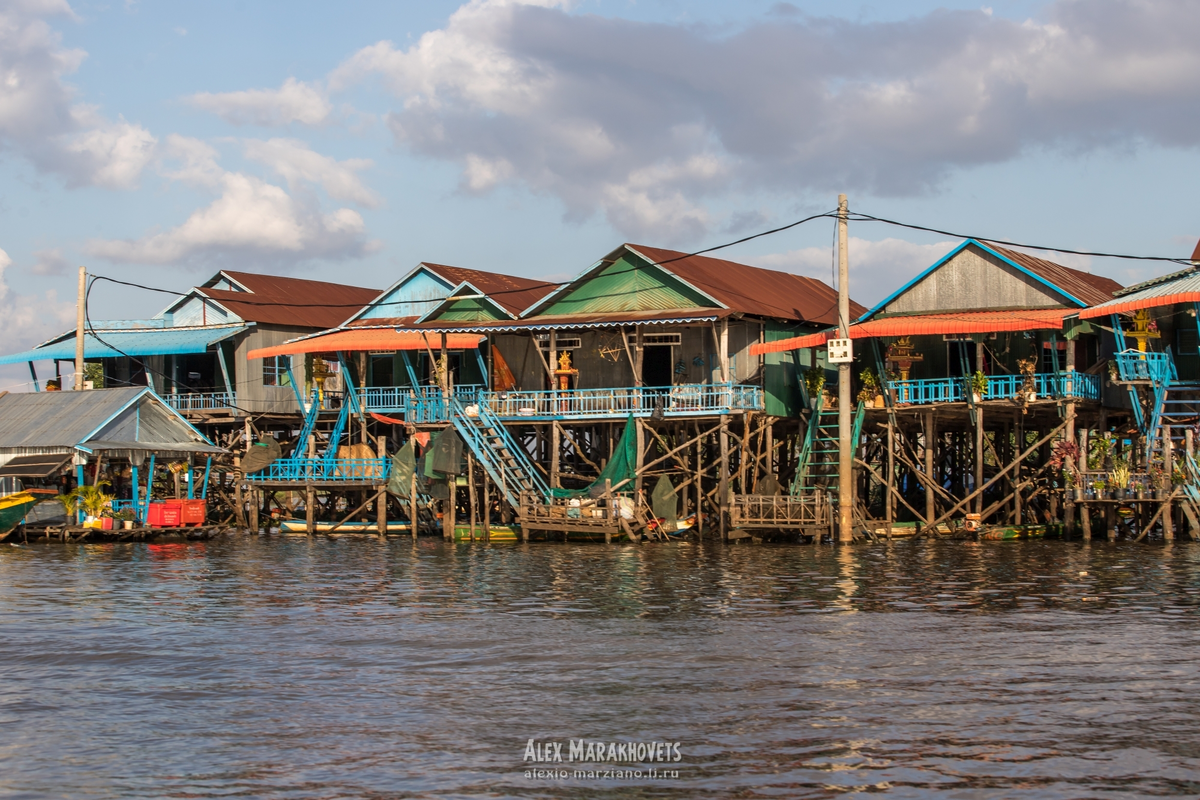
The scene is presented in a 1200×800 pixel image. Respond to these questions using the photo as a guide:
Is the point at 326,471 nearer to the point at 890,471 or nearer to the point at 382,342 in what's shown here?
the point at 382,342

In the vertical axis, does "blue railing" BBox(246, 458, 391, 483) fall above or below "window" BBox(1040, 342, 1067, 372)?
below

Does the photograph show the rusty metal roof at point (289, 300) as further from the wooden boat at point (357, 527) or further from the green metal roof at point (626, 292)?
the green metal roof at point (626, 292)

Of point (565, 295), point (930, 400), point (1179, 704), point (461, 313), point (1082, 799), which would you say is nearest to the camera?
point (1082, 799)

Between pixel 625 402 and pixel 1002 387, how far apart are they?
9.67 metres

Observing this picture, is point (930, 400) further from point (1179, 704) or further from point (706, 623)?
point (1179, 704)

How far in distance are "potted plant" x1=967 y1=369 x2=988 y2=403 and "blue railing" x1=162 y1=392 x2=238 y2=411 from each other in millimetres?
24314

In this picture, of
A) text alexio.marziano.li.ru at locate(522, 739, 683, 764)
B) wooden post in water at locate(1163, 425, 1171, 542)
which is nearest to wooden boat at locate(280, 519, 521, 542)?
wooden post in water at locate(1163, 425, 1171, 542)

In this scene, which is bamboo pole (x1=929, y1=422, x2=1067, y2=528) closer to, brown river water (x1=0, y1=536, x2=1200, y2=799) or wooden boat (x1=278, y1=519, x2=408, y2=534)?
brown river water (x1=0, y1=536, x2=1200, y2=799)

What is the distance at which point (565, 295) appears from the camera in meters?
38.2

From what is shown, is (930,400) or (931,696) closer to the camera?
(931,696)

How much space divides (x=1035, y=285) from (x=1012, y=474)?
7.07 meters

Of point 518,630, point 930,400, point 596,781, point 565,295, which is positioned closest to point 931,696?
point 596,781

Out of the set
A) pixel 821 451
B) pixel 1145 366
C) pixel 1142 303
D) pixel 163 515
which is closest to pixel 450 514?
pixel 163 515

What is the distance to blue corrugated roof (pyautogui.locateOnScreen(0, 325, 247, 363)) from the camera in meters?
45.0
